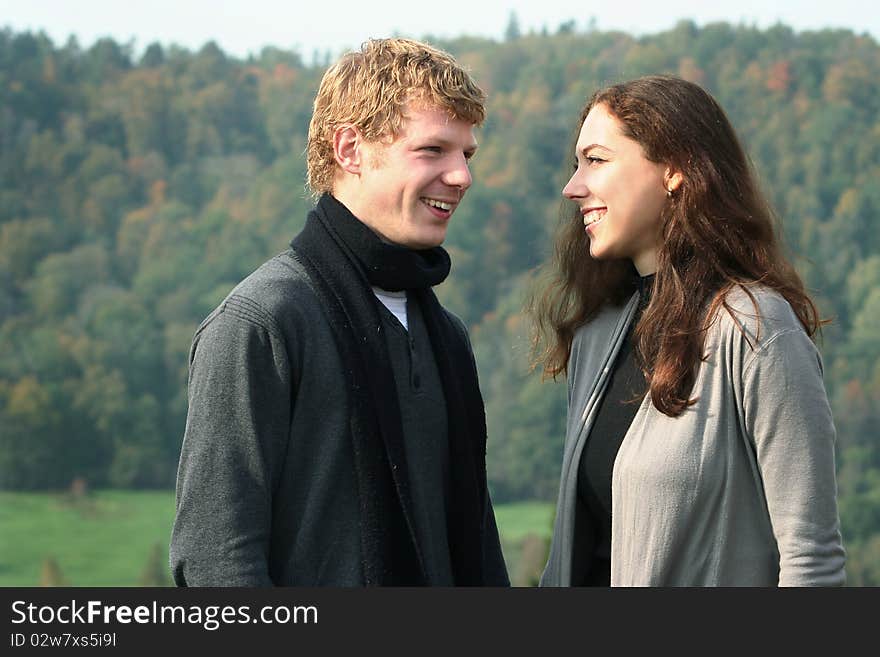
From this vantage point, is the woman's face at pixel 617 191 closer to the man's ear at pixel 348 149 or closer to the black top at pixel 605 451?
the black top at pixel 605 451

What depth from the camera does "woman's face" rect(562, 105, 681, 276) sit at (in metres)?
2.45

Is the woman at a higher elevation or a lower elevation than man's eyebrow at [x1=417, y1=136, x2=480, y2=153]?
lower

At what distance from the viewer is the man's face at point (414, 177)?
88.3 inches

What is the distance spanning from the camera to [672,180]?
2436 millimetres

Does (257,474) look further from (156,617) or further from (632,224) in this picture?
(632,224)

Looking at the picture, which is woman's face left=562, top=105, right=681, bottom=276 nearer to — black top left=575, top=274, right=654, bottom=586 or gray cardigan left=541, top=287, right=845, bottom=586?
black top left=575, top=274, right=654, bottom=586

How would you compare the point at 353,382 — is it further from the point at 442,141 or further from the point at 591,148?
the point at 591,148

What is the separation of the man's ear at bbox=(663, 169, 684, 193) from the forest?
79.3 feet

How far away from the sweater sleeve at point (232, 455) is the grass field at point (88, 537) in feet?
91.2

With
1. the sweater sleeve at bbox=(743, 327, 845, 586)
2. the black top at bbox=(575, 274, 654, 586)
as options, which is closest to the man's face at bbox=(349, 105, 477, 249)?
the black top at bbox=(575, 274, 654, 586)

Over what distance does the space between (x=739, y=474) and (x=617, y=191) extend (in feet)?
1.94

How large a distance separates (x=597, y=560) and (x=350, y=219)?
83cm

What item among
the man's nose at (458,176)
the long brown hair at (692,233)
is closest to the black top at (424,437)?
the man's nose at (458,176)

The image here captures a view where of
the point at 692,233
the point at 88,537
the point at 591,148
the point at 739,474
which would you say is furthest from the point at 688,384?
the point at 88,537
